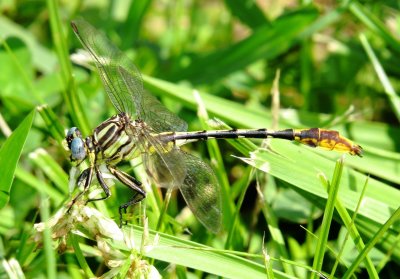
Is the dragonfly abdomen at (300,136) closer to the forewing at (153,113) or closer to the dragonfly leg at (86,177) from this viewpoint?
the forewing at (153,113)

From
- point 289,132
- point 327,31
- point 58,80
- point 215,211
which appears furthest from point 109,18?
point 215,211

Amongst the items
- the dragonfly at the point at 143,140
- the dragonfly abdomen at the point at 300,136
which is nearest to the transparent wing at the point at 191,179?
the dragonfly at the point at 143,140

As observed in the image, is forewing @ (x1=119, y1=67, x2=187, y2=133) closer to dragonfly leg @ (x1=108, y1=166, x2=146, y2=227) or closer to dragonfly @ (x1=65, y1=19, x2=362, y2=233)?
dragonfly @ (x1=65, y1=19, x2=362, y2=233)

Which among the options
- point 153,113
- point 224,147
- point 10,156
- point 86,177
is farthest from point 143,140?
point 224,147

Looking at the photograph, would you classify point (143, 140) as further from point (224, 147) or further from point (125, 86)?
point (224, 147)

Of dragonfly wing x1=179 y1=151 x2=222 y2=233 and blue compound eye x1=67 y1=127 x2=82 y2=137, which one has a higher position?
blue compound eye x1=67 y1=127 x2=82 y2=137

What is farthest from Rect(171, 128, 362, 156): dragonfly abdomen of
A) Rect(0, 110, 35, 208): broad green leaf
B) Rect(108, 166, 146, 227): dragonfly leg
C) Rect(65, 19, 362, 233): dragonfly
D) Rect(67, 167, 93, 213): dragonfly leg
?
Rect(0, 110, 35, 208): broad green leaf
